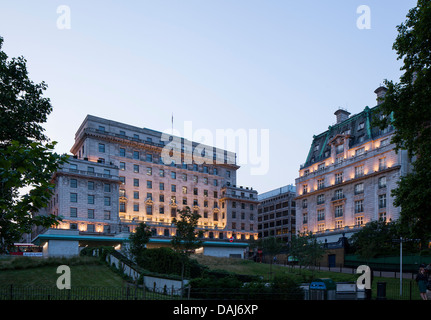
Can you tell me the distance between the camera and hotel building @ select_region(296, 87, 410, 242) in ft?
207

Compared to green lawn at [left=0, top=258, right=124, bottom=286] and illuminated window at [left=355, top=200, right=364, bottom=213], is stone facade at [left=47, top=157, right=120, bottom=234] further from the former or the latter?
illuminated window at [left=355, top=200, right=364, bottom=213]

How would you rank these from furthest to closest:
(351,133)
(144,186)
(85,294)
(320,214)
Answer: (144,186) < (320,214) < (351,133) < (85,294)

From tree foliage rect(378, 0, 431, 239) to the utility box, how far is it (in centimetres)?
645

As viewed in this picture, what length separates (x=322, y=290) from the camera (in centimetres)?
2086

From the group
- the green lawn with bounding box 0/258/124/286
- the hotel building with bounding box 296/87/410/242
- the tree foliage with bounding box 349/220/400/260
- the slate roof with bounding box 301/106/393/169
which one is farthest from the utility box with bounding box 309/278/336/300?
the slate roof with bounding box 301/106/393/169

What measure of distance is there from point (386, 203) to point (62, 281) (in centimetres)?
4975

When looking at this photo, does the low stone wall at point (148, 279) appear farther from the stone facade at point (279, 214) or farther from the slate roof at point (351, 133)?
the stone facade at point (279, 214)

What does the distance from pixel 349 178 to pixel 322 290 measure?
53.6m

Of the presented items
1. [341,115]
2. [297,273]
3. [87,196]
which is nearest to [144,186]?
[87,196]

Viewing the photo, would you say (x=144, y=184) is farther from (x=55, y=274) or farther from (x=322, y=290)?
(x=322, y=290)

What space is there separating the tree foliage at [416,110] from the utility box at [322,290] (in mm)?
6451

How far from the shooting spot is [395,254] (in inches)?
1992

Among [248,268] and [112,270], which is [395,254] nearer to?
[248,268]

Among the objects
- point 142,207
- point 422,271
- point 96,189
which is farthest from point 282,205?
point 422,271
